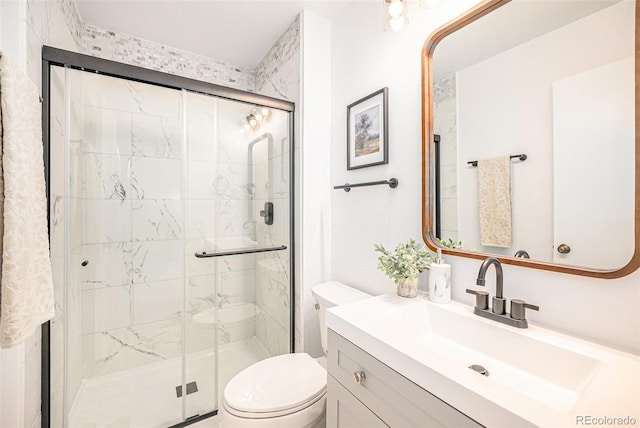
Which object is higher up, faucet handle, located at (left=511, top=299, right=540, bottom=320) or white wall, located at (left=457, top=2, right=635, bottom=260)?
white wall, located at (left=457, top=2, right=635, bottom=260)

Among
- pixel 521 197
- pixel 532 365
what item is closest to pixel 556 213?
pixel 521 197

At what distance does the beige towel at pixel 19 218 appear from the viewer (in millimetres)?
748

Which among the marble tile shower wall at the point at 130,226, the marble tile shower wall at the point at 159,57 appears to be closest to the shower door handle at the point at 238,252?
the marble tile shower wall at the point at 130,226

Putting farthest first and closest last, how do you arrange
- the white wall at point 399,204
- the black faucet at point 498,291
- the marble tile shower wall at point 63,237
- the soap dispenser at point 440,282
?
1. the marble tile shower wall at point 63,237
2. the soap dispenser at point 440,282
3. the black faucet at point 498,291
4. the white wall at point 399,204

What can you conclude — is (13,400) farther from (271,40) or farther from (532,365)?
(271,40)

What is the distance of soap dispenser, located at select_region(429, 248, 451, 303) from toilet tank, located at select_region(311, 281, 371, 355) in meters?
0.44

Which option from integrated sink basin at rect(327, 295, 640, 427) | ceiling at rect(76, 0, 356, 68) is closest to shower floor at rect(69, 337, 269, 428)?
integrated sink basin at rect(327, 295, 640, 427)

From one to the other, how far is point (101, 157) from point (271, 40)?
1460 mm

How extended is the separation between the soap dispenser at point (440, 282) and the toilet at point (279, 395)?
48cm

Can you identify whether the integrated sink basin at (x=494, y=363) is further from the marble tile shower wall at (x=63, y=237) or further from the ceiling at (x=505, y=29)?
the marble tile shower wall at (x=63, y=237)

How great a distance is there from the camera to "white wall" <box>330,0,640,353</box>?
0.76m

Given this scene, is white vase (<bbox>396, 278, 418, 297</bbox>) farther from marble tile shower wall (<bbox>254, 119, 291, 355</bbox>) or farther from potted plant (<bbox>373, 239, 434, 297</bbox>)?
marble tile shower wall (<bbox>254, 119, 291, 355</bbox>)

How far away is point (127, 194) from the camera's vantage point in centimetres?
157

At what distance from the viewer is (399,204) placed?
4.43 ft
